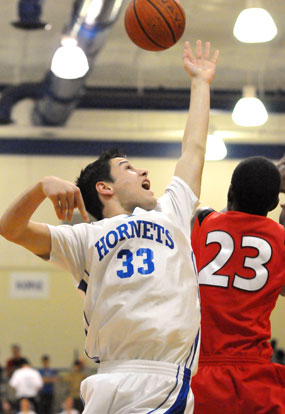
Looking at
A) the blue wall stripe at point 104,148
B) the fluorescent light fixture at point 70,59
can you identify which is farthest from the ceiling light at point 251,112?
the blue wall stripe at point 104,148

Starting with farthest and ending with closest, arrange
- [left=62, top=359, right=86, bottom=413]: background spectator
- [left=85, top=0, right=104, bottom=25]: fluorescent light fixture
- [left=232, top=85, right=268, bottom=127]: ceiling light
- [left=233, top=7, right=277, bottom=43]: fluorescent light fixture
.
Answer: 1. [left=62, top=359, right=86, bottom=413]: background spectator
2. [left=232, top=85, right=268, bottom=127]: ceiling light
3. [left=85, top=0, right=104, bottom=25]: fluorescent light fixture
4. [left=233, top=7, right=277, bottom=43]: fluorescent light fixture

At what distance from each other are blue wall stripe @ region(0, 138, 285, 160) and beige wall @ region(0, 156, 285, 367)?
16 centimetres

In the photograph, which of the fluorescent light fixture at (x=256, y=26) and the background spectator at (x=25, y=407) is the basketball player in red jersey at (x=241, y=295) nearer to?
the fluorescent light fixture at (x=256, y=26)

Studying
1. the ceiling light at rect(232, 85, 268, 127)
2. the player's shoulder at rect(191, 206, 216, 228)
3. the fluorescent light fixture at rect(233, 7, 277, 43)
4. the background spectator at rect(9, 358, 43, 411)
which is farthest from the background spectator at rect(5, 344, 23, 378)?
the player's shoulder at rect(191, 206, 216, 228)

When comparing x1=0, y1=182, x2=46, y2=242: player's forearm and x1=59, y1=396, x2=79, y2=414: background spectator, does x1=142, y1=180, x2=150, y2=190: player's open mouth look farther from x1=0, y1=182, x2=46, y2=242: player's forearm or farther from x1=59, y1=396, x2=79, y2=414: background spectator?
x1=59, y1=396, x2=79, y2=414: background spectator

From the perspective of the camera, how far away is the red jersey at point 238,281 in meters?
4.00

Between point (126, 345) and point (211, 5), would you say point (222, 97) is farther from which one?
point (126, 345)

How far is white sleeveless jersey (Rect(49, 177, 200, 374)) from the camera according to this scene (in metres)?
3.50

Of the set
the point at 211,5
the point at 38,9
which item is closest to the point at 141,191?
the point at 38,9

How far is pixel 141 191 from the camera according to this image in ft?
12.9

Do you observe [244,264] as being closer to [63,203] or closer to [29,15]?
[63,203]

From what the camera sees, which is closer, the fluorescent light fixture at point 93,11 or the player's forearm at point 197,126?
the player's forearm at point 197,126

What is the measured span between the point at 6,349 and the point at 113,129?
18.0 feet

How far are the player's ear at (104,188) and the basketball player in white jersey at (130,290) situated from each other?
158mm
